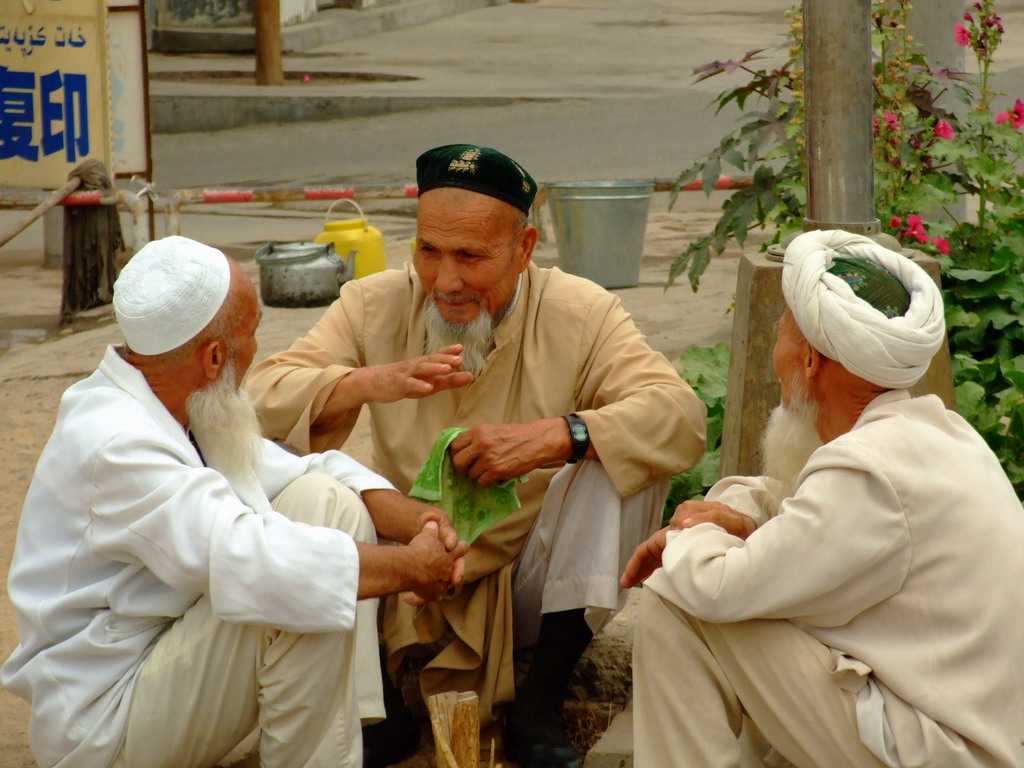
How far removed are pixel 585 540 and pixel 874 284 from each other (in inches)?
42.5

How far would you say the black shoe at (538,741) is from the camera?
3.11 metres

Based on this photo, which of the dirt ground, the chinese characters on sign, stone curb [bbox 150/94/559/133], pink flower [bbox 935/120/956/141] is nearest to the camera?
the dirt ground

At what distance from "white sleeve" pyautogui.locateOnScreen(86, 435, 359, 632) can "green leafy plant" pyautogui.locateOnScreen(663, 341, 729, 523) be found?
5.60 feet

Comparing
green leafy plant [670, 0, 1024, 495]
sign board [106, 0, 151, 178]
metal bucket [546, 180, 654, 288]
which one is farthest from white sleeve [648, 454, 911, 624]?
sign board [106, 0, 151, 178]

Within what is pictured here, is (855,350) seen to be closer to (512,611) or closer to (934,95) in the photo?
(512,611)

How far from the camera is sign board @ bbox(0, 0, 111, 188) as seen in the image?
25.5ft

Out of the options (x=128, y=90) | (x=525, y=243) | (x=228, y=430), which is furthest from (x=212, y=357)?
(x=128, y=90)

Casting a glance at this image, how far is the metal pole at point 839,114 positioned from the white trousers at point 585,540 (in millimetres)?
837

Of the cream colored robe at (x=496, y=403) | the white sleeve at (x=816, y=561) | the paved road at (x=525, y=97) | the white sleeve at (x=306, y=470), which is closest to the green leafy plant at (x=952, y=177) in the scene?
the cream colored robe at (x=496, y=403)

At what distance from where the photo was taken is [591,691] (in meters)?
3.50

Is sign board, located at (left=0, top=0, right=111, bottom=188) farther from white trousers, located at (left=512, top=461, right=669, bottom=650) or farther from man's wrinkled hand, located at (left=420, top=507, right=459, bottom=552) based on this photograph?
man's wrinkled hand, located at (left=420, top=507, right=459, bottom=552)

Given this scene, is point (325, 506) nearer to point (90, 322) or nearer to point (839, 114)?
point (839, 114)

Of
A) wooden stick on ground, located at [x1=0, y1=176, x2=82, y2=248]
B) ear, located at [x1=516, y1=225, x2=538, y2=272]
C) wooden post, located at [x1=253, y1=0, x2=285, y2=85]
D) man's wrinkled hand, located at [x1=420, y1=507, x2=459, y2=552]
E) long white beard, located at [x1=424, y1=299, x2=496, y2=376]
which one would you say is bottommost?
man's wrinkled hand, located at [x1=420, y1=507, x2=459, y2=552]

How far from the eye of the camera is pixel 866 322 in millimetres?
2234
